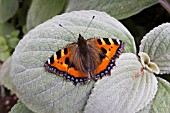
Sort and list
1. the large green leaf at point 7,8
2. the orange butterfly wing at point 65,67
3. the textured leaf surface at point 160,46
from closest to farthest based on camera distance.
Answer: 1. the orange butterfly wing at point 65,67
2. the textured leaf surface at point 160,46
3. the large green leaf at point 7,8

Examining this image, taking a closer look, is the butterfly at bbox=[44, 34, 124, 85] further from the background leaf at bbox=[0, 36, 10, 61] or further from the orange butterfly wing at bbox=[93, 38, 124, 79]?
the background leaf at bbox=[0, 36, 10, 61]

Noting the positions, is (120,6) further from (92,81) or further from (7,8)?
(7,8)

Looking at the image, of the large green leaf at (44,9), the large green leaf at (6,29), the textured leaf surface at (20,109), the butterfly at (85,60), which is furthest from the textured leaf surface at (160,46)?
the large green leaf at (6,29)

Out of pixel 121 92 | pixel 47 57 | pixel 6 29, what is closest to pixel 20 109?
pixel 47 57

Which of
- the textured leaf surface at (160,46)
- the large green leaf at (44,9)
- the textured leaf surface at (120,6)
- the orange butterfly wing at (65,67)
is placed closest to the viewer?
the orange butterfly wing at (65,67)

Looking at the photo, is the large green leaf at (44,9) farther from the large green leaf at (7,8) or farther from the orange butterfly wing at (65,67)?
the orange butterfly wing at (65,67)

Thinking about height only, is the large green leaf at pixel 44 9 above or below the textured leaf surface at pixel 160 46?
below

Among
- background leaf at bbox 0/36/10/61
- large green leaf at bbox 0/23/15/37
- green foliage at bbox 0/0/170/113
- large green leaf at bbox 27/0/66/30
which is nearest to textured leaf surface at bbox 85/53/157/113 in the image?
green foliage at bbox 0/0/170/113
